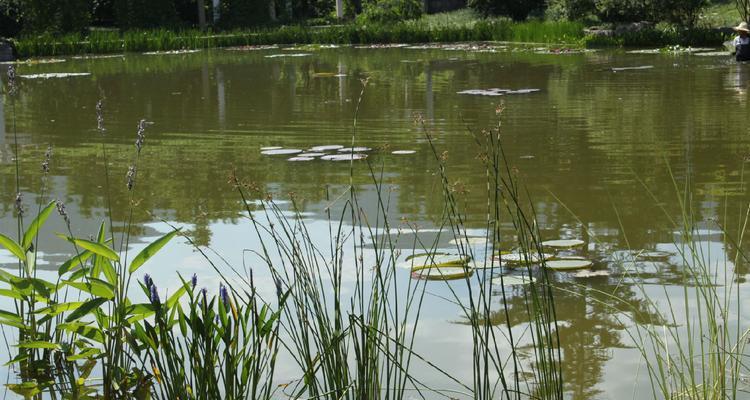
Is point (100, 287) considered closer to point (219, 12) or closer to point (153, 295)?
point (153, 295)

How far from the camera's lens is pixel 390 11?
30.3 meters

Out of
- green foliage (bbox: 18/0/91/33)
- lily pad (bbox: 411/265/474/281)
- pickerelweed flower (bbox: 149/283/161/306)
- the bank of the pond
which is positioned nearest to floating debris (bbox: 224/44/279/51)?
the bank of the pond

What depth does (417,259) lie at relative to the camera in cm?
458

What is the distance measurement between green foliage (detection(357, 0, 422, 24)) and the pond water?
1383cm

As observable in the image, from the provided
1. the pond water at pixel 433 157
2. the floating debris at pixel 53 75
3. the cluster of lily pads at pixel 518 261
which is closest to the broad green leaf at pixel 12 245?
the pond water at pixel 433 157

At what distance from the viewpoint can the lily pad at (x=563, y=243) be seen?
15.5ft

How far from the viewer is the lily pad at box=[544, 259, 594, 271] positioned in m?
4.34

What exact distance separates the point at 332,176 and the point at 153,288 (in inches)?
178

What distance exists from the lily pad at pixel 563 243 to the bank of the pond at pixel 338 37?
16.5 metres

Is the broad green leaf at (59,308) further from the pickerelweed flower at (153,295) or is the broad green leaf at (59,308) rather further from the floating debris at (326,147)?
the floating debris at (326,147)

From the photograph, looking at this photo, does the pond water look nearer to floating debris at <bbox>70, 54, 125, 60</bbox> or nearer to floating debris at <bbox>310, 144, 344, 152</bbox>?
floating debris at <bbox>310, 144, 344, 152</bbox>

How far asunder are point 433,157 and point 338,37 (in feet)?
62.4

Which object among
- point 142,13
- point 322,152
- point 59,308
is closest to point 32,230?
point 59,308

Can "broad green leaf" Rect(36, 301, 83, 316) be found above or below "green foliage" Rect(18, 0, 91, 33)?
below
